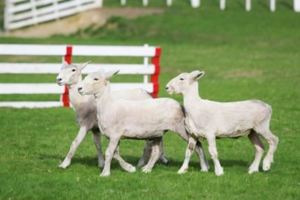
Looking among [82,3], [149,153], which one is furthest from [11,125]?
[82,3]

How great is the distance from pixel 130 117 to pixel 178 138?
406 centimetres

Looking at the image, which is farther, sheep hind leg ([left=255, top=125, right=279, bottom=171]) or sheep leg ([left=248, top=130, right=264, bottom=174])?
sheep leg ([left=248, top=130, right=264, bottom=174])

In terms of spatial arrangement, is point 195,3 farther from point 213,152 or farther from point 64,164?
point 213,152

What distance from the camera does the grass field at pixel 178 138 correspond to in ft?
36.1

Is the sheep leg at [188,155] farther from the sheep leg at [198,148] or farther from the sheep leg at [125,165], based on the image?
the sheep leg at [125,165]

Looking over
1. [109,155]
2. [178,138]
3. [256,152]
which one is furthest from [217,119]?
[178,138]

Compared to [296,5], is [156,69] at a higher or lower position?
higher

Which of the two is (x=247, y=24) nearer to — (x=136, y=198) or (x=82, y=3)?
(x=82, y=3)

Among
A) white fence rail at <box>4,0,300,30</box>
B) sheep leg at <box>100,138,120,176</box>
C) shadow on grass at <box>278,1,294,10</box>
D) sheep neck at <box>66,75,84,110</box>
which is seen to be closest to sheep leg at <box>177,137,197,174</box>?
sheep leg at <box>100,138,120,176</box>

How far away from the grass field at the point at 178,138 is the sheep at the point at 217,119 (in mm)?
412

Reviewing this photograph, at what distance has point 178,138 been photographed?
16.0 meters

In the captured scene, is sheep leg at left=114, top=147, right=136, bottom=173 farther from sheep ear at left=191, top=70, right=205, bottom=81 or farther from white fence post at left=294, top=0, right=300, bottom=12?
white fence post at left=294, top=0, right=300, bottom=12

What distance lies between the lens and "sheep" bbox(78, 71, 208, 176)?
11938 millimetres

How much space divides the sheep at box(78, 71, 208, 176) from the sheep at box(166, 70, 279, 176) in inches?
8.3
